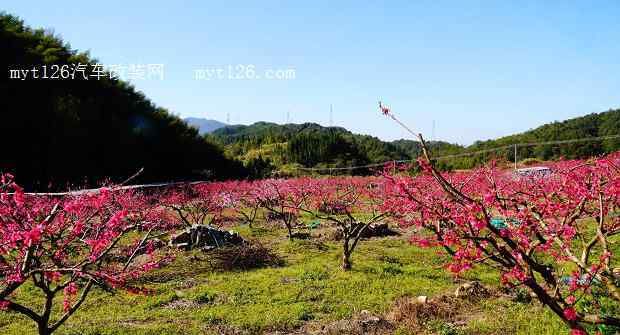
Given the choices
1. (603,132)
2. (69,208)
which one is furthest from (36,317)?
(603,132)

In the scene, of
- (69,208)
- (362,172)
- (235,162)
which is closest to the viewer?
(69,208)

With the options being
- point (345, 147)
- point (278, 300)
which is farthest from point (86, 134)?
point (345, 147)

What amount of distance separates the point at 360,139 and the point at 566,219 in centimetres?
12968

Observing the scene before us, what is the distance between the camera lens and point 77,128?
33219 mm

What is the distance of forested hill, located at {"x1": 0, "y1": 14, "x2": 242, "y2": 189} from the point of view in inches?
1155

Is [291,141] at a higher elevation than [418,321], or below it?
higher

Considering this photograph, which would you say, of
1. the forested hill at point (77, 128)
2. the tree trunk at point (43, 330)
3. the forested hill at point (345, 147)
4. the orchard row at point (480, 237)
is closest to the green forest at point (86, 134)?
the forested hill at point (77, 128)

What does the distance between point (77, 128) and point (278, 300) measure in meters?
28.4

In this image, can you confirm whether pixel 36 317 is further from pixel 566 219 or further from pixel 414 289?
pixel 414 289

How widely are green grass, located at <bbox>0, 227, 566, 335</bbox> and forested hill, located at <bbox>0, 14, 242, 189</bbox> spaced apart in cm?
1493

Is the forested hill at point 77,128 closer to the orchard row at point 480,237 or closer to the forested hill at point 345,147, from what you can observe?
the orchard row at point 480,237

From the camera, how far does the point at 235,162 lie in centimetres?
5512

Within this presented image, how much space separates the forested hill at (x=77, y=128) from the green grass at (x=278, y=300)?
49.0ft

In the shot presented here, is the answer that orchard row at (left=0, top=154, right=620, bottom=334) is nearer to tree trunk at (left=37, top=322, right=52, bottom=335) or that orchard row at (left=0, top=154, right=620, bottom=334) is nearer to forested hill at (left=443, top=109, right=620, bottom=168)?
tree trunk at (left=37, top=322, right=52, bottom=335)
